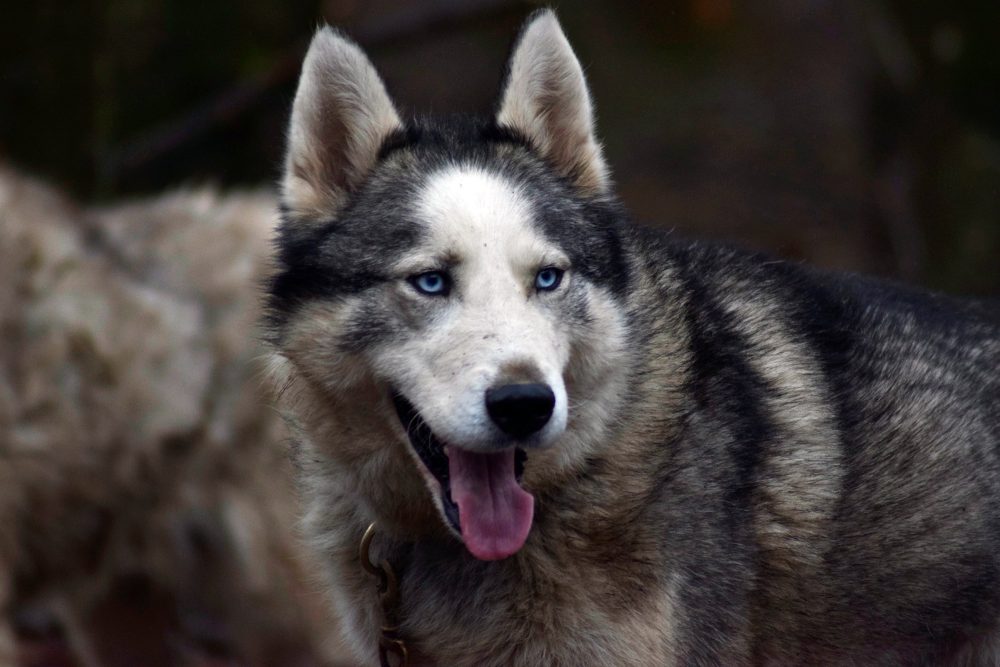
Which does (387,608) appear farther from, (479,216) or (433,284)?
(479,216)

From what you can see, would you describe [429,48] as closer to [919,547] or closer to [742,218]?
[742,218]

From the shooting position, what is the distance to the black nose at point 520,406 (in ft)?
12.3

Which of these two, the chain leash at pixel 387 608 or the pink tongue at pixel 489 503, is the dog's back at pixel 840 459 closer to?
the pink tongue at pixel 489 503

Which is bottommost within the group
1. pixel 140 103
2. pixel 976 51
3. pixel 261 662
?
pixel 261 662

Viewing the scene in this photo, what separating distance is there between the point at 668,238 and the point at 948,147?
6.78 meters

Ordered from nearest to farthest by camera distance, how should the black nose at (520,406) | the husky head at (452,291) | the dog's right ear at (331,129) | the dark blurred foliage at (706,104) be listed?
1. the black nose at (520,406)
2. the husky head at (452,291)
3. the dog's right ear at (331,129)
4. the dark blurred foliage at (706,104)

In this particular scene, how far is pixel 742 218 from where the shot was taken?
11.4 meters

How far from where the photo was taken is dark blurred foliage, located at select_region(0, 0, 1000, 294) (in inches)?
419

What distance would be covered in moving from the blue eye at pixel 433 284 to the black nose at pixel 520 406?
0.43 metres

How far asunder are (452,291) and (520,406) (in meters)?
0.47

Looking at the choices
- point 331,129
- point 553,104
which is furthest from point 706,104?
point 331,129

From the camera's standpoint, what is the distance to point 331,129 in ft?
14.6

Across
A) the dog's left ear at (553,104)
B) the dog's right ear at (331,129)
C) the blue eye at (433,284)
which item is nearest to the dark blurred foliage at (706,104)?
the dog's right ear at (331,129)

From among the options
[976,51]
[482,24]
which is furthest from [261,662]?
[976,51]
